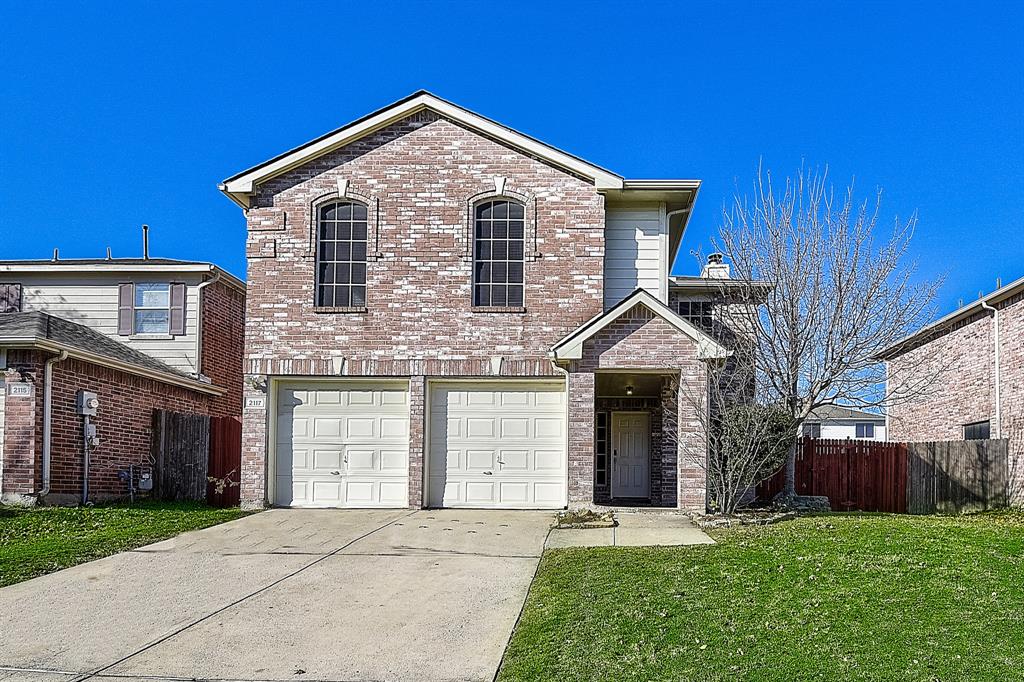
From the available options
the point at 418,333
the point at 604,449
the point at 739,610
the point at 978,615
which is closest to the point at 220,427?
the point at 418,333

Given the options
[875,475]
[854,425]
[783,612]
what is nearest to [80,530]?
[783,612]

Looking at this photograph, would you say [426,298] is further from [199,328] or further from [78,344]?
[199,328]

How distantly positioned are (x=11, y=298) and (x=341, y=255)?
1074 cm

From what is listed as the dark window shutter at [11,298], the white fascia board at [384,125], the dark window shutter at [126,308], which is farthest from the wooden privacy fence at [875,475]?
the dark window shutter at [11,298]

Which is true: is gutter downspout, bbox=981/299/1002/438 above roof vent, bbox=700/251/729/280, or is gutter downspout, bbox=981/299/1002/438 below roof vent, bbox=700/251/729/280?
below

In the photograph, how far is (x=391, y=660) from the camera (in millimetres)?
7637

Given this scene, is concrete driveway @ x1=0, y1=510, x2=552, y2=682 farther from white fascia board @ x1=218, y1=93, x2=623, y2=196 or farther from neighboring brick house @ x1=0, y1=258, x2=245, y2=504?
white fascia board @ x1=218, y1=93, x2=623, y2=196

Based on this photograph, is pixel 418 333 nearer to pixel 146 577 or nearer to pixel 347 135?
pixel 347 135

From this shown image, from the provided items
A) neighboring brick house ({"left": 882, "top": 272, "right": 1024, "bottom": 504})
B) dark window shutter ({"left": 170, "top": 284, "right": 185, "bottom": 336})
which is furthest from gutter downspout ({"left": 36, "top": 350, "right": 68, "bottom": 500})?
neighboring brick house ({"left": 882, "top": 272, "right": 1024, "bottom": 504})

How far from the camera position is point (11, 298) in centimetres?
2312

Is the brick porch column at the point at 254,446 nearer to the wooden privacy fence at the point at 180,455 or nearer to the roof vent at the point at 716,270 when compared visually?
the wooden privacy fence at the point at 180,455

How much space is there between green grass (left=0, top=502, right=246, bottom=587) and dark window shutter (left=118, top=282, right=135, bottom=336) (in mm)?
6359

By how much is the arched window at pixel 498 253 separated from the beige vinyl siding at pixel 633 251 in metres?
1.65

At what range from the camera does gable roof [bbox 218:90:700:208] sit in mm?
17141
